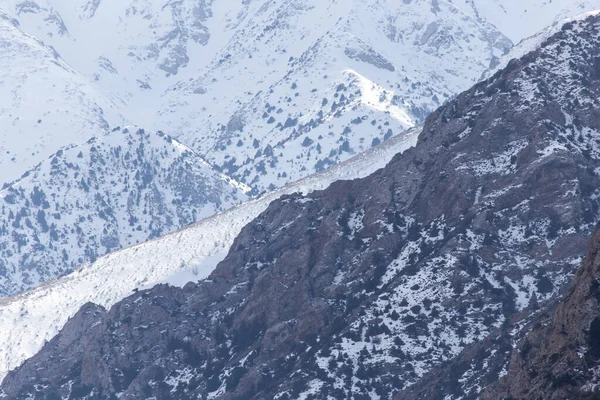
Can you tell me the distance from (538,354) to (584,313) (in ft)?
34.4

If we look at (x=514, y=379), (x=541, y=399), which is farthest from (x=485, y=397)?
(x=541, y=399)

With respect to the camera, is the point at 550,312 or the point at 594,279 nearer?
the point at 594,279

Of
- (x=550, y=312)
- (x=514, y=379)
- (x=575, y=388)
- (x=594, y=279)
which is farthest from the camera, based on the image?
(x=550, y=312)

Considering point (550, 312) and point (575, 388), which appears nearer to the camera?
point (575, 388)

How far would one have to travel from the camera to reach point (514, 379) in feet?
575

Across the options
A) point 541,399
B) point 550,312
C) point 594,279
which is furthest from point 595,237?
point 550,312

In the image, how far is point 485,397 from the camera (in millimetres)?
183625

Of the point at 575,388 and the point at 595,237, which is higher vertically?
the point at 595,237

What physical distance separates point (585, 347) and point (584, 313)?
3.89 metres

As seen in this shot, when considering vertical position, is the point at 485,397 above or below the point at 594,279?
Result: below

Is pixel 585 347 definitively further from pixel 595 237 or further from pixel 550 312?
pixel 550 312

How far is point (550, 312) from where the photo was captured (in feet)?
652

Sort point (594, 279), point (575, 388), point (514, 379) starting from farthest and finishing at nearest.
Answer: point (514, 379) < point (594, 279) < point (575, 388)

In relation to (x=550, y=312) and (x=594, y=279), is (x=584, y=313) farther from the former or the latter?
(x=550, y=312)
